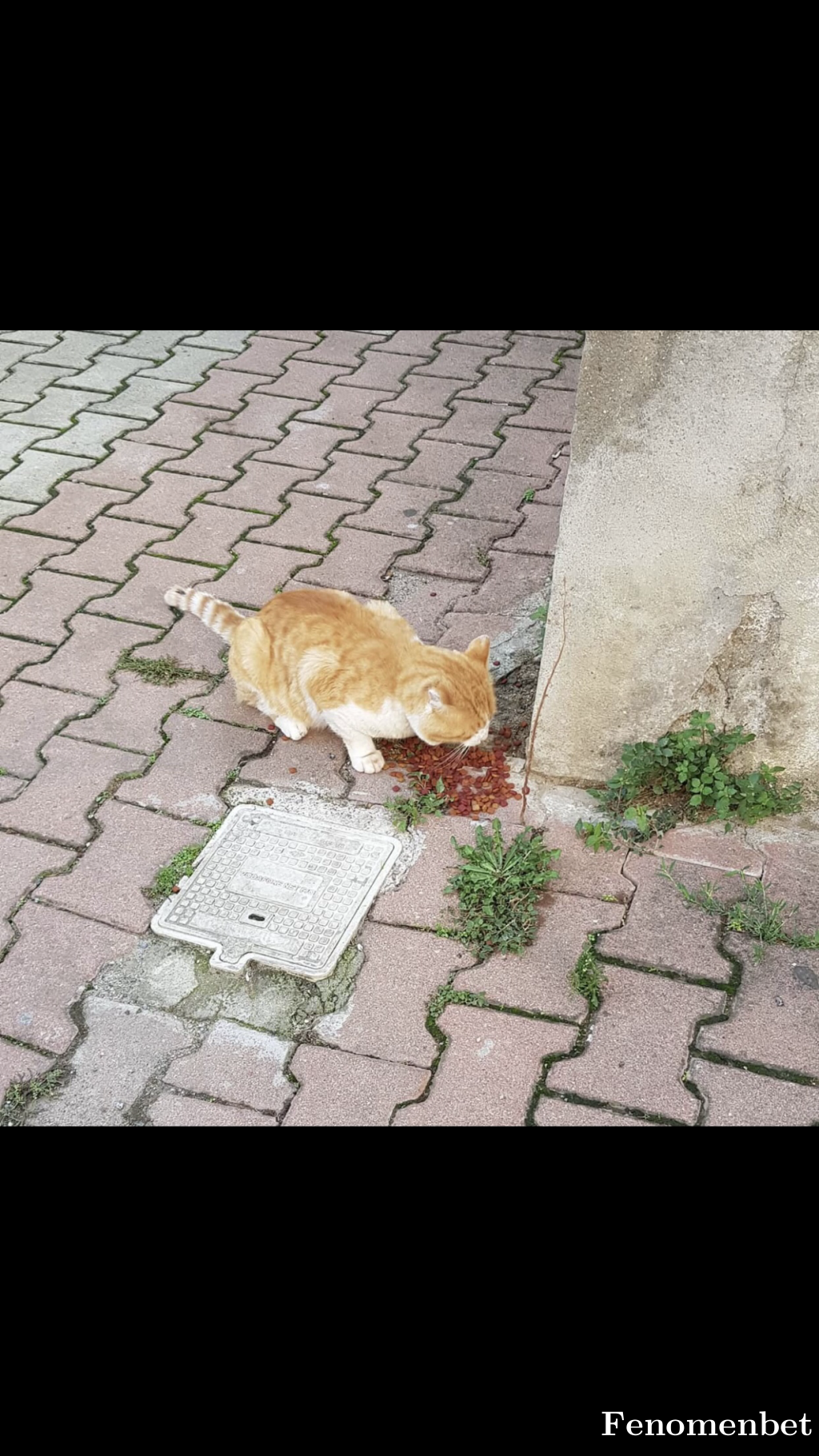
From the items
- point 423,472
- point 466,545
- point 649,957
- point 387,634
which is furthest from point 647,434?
point 423,472

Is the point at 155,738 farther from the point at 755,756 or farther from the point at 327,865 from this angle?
the point at 755,756

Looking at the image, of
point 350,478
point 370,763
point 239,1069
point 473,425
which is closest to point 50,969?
point 239,1069

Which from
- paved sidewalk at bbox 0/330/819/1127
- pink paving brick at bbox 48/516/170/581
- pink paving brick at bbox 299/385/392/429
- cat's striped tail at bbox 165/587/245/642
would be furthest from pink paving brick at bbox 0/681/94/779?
pink paving brick at bbox 299/385/392/429

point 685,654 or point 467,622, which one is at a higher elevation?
point 685,654

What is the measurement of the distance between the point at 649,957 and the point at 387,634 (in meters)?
1.22

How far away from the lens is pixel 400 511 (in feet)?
15.4

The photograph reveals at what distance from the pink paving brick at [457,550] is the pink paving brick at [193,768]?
1128 mm

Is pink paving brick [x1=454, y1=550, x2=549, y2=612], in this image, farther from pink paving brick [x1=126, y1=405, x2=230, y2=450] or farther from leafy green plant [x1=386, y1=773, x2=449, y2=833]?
pink paving brick [x1=126, y1=405, x2=230, y2=450]

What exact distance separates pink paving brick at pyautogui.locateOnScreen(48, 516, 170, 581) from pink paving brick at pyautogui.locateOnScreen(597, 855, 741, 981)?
2397 mm

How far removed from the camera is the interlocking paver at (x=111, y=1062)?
255cm

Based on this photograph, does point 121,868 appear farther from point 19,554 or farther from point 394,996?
point 19,554

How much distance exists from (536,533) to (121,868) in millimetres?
2265

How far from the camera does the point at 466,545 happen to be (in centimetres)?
449

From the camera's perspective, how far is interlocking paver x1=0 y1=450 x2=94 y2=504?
15.8 ft
